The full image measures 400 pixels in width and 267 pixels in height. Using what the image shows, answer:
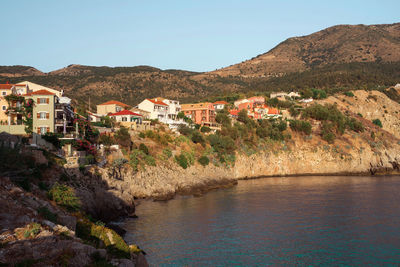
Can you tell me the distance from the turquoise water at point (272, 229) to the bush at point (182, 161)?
8864mm

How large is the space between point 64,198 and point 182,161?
3301 centimetres

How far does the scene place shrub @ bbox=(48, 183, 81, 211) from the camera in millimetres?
29562

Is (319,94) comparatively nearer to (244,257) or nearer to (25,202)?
(244,257)

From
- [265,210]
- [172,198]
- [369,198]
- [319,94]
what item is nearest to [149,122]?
[172,198]

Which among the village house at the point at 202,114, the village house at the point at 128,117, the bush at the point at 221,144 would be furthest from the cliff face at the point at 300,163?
the village house at the point at 202,114

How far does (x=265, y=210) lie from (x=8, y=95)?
35.6 m

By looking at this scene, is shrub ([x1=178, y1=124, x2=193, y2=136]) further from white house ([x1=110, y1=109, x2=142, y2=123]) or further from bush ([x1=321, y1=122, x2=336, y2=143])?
bush ([x1=321, y1=122, x2=336, y2=143])

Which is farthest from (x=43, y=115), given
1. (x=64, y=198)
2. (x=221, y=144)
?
(x=221, y=144)

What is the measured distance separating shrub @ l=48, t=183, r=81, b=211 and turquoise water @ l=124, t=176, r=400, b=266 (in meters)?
5.38

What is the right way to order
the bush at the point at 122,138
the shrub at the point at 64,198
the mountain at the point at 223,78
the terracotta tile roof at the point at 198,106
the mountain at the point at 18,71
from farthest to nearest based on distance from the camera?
the mountain at the point at 18,71
the mountain at the point at 223,78
the terracotta tile roof at the point at 198,106
the bush at the point at 122,138
the shrub at the point at 64,198

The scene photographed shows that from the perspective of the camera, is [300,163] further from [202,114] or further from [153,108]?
[153,108]

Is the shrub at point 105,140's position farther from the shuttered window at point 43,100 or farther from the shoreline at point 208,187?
the shoreline at point 208,187

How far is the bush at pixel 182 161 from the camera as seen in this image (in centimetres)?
6138

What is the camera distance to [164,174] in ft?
182
